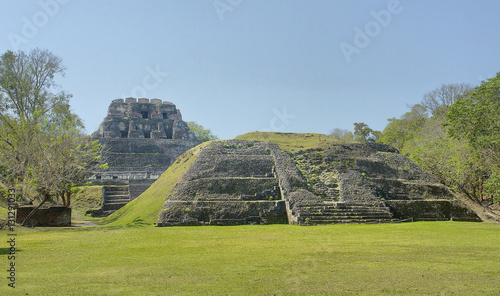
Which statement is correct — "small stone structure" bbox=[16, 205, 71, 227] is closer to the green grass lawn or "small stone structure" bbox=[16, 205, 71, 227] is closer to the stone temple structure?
the green grass lawn

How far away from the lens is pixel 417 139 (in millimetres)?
32188

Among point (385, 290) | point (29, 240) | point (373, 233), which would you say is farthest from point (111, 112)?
point (385, 290)

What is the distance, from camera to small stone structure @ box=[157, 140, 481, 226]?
17.9m

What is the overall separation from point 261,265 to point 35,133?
14766mm

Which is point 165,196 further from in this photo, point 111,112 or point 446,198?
point 111,112

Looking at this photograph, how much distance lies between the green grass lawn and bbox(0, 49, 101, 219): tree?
6.21 metres

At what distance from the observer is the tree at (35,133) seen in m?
17.8

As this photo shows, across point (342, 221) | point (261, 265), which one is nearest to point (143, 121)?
point (342, 221)

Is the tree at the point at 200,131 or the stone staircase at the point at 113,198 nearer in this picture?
the stone staircase at the point at 113,198

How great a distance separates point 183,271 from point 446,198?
17.7 m

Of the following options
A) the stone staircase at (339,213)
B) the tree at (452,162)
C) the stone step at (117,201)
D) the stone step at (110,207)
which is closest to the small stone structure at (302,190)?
the stone staircase at (339,213)

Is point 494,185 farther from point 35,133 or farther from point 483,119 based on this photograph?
point 35,133

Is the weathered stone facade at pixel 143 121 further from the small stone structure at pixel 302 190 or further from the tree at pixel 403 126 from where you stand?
the tree at pixel 403 126

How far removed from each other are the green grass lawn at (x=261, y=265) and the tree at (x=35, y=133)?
6.21 meters
